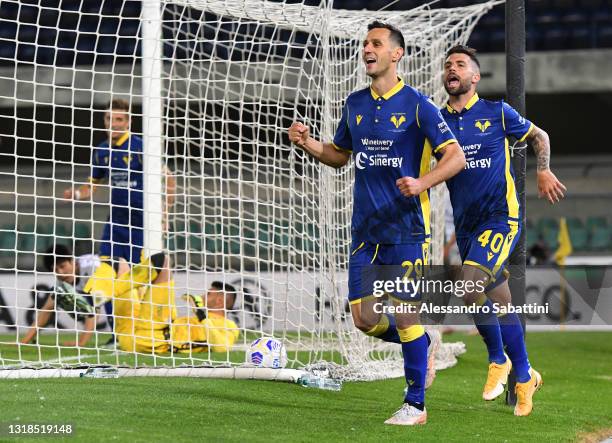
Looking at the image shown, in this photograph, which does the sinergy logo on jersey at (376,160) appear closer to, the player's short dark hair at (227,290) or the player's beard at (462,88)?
the player's beard at (462,88)

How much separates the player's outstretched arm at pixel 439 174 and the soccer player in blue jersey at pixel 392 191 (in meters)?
0.01

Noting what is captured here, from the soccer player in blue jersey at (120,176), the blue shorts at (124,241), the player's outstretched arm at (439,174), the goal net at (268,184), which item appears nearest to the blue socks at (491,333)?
the player's outstretched arm at (439,174)

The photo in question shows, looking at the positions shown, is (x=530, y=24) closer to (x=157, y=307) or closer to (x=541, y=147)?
(x=157, y=307)

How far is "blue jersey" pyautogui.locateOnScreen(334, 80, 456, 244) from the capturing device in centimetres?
603

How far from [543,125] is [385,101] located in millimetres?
16952

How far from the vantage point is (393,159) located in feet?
19.8

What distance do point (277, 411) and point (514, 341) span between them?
5.23 ft

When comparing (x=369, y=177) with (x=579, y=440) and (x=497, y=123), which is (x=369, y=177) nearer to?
(x=497, y=123)

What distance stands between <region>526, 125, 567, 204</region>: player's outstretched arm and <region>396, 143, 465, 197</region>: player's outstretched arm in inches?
32.1

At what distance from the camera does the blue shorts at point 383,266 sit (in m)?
6.02

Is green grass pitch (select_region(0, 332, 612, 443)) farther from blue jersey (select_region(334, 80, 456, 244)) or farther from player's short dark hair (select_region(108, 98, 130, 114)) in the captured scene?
player's short dark hair (select_region(108, 98, 130, 114))

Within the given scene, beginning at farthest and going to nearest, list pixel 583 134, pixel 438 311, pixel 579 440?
pixel 583 134 → pixel 438 311 → pixel 579 440

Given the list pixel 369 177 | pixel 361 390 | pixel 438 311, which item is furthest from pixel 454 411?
pixel 438 311

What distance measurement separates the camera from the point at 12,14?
69.9 feet
